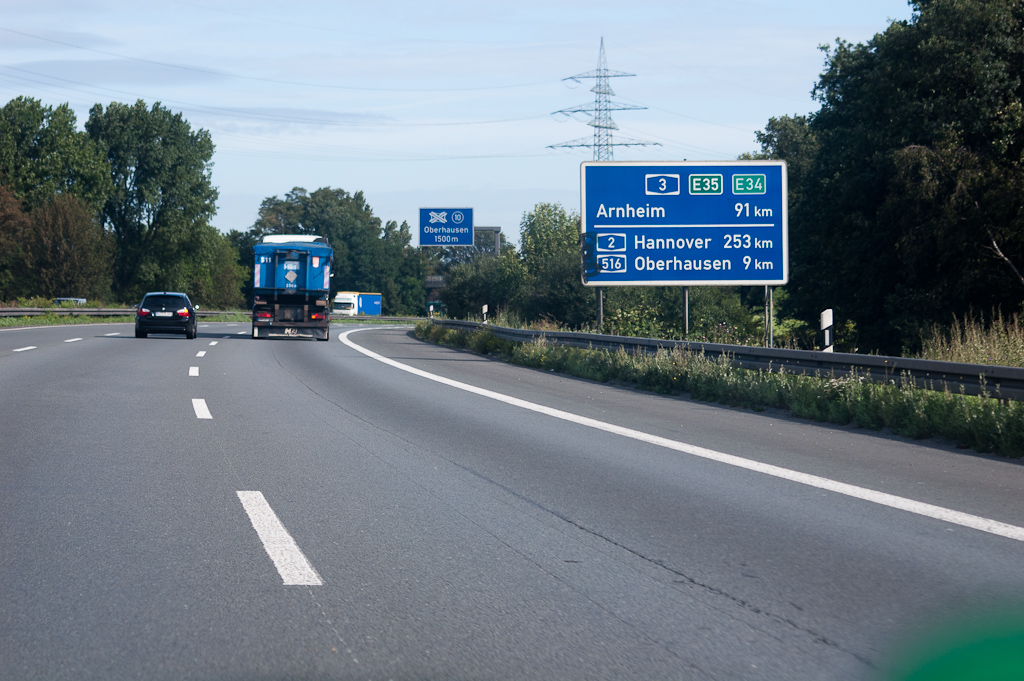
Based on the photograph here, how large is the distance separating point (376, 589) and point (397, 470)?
354cm

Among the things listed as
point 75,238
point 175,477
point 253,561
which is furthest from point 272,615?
point 75,238

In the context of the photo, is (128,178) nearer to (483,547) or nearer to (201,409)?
(201,409)

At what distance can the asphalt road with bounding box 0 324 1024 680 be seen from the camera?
4.14 metres

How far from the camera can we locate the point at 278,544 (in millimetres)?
5906

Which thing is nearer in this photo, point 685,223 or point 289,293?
point 685,223

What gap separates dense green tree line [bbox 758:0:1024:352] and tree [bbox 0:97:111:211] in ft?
220

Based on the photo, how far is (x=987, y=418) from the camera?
9.83 m

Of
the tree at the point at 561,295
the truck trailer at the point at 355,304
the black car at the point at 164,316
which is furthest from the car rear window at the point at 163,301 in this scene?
the truck trailer at the point at 355,304

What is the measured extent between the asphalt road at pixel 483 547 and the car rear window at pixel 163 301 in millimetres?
22457

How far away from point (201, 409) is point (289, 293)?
24.9 meters

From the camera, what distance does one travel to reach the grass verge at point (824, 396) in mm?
9809

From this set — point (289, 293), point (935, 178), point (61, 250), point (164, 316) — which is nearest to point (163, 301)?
point (164, 316)

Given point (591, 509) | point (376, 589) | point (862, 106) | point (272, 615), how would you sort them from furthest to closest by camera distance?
point (862, 106), point (591, 509), point (376, 589), point (272, 615)

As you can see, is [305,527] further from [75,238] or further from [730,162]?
[75,238]
